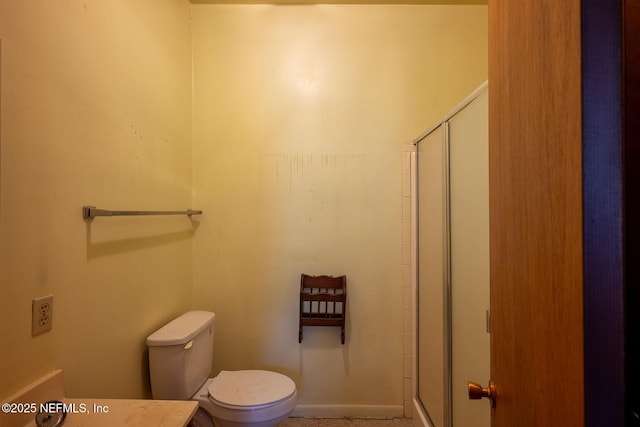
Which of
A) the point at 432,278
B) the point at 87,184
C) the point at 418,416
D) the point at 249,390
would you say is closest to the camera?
the point at 87,184

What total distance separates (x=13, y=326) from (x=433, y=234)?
1.71 metres

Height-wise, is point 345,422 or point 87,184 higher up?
point 87,184

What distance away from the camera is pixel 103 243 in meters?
1.12

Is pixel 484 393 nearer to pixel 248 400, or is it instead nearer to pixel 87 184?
pixel 248 400

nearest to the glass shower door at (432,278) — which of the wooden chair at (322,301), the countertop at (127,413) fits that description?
the wooden chair at (322,301)

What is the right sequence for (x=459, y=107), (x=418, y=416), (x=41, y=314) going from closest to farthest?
1. (x=41, y=314)
2. (x=459, y=107)
3. (x=418, y=416)

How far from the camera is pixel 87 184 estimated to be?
1047 mm

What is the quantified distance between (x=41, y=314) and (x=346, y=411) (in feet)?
5.61

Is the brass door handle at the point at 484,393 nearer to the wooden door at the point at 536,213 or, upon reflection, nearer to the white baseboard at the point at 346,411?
the wooden door at the point at 536,213

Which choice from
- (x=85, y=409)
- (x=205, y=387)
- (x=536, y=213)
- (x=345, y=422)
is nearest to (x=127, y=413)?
(x=85, y=409)

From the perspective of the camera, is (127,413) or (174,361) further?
(174,361)

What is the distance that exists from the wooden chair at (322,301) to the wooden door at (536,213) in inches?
44.1

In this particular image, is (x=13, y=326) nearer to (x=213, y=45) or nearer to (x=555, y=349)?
(x=555, y=349)

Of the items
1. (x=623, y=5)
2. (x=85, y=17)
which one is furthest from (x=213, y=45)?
(x=623, y=5)
